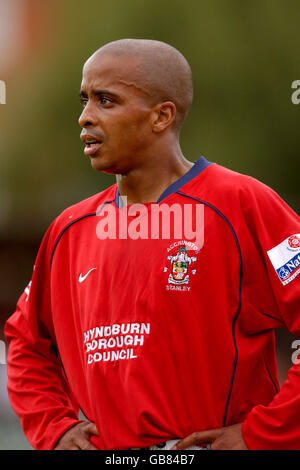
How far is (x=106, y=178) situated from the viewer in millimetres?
9469

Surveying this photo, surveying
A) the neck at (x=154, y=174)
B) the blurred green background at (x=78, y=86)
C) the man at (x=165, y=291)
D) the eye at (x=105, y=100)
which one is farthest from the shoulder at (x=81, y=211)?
the blurred green background at (x=78, y=86)

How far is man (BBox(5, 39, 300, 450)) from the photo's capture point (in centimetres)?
261

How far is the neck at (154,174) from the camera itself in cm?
286

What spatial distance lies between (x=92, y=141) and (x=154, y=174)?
0.27m

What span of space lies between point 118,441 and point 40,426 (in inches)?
17.8

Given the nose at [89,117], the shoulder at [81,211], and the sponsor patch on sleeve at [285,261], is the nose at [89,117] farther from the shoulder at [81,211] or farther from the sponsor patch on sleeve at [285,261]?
the sponsor patch on sleeve at [285,261]

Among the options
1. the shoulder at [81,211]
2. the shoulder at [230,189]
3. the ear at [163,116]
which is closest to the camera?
the shoulder at [230,189]

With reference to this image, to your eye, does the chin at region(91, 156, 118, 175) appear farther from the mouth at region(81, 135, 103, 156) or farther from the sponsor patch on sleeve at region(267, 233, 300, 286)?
the sponsor patch on sleeve at region(267, 233, 300, 286)

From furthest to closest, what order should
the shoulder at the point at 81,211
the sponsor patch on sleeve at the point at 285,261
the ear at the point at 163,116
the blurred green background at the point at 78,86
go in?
the blurred green background at the point at 78,86 → the shoulder at the point at 81,211 → the ear at the point at 163,116 → the sponsor patch on sleeve at the point at 285,261

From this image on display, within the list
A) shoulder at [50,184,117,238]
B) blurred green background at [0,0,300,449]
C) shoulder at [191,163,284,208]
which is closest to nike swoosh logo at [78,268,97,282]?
shoulder at [50,184,117,238]

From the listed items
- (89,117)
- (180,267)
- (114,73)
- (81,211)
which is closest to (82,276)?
(81,211)

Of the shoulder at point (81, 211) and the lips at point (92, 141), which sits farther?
the shoulder at point (81, 211)

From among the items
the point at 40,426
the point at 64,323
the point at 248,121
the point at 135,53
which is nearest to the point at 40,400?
the point at 40,426

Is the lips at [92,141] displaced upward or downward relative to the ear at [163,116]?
downward
